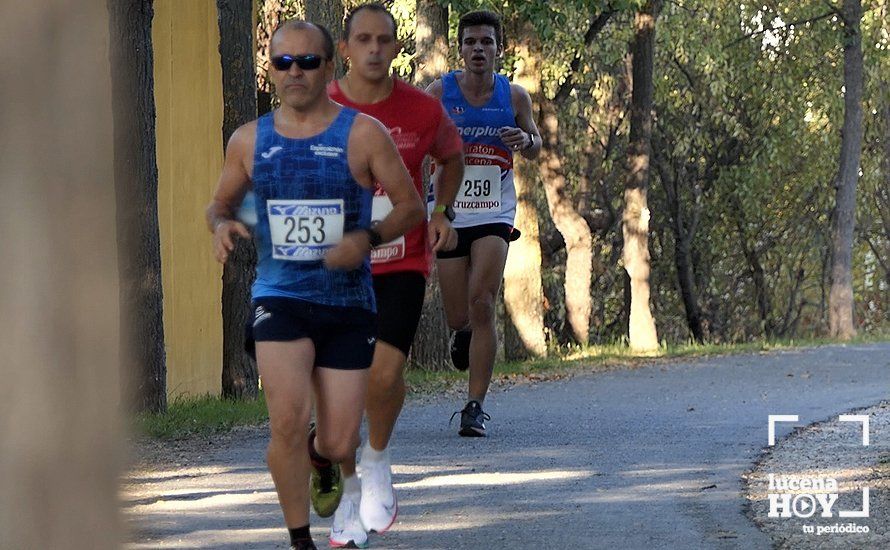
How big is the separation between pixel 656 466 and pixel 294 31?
4.03 meters

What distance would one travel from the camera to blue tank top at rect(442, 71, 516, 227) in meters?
11.0

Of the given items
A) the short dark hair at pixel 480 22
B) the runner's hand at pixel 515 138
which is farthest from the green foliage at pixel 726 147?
the runner's hand at pixel 515 138

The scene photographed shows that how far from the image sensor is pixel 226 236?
21.7 feet

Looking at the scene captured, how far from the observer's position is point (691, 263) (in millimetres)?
38938

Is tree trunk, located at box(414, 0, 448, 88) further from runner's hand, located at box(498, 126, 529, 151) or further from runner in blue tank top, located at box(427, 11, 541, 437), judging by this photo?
runner's hand, located at box(498, 126, 529, 151)

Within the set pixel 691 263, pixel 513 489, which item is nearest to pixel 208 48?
pixel 513 489

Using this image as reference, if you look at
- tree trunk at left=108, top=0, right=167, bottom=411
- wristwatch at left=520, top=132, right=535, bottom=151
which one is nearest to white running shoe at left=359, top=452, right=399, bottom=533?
wristwatch at left=520, top=132, right=535, bottom=151

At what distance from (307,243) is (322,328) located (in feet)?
1.03

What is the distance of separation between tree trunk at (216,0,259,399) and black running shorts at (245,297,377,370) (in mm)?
7741

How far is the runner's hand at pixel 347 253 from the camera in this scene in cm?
670

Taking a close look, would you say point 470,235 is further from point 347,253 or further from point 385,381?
point 347,253

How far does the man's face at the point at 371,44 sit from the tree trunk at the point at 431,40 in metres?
11.5

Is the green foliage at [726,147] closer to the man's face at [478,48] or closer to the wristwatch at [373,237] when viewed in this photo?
the man's face at [478,48]

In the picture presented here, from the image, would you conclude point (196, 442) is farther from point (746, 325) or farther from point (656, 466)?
point (746, 325)
